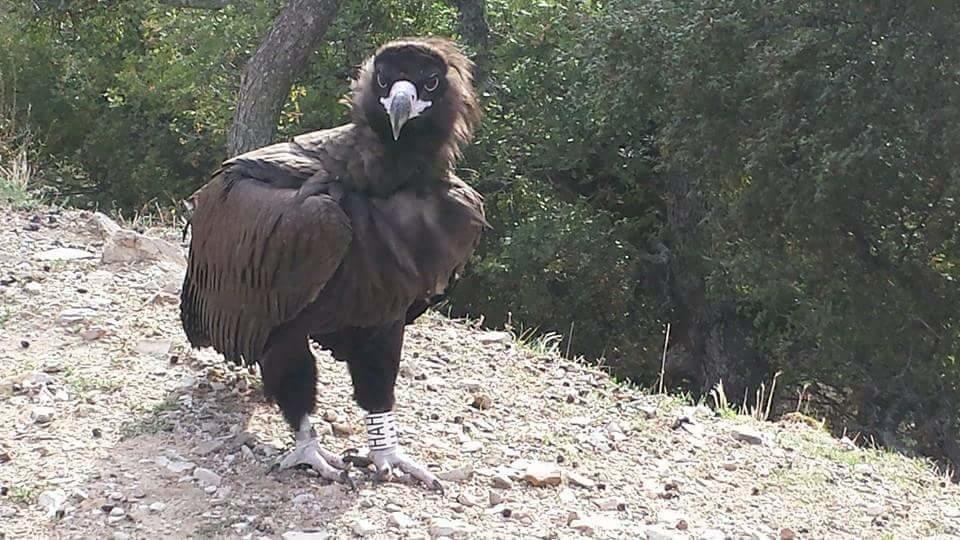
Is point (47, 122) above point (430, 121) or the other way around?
the other way around

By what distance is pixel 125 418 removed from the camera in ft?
15.6

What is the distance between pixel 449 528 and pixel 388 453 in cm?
49

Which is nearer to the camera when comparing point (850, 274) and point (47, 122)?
point (850, 274)

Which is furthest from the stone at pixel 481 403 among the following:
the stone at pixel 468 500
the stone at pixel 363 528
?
the stone at pixel 363 528

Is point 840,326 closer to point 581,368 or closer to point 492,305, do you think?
point 492,305

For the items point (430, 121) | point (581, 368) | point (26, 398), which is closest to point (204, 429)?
point (26, 398)

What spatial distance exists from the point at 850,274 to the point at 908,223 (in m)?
0.76

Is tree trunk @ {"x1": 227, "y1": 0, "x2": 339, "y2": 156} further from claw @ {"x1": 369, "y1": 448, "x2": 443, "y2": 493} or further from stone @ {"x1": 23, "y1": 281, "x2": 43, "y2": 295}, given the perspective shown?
claw @ {"x1": 369, "y1": 448, "x2": 443, "y2": 493}

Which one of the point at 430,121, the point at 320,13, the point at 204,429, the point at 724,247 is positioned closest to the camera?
the point at 430,121

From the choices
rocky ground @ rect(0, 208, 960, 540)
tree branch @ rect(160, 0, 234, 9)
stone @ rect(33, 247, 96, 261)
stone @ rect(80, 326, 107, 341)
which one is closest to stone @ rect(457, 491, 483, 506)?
rocky ground @ rect(0, 208, 960, 540)

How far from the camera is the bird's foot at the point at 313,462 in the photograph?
4.36m

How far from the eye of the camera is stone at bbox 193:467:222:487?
4266 mm

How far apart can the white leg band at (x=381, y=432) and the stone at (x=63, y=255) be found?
2663mm

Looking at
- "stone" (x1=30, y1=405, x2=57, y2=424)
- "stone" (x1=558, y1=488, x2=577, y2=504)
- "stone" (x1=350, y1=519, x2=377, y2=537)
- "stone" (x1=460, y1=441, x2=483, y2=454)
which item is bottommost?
"stone" (x1=30, y1=405, x2=57, y2=424)
